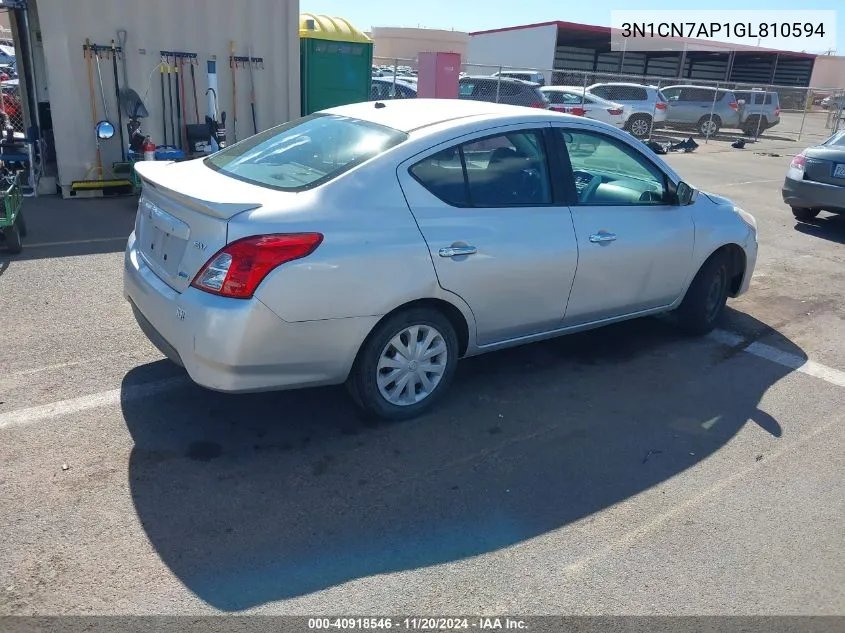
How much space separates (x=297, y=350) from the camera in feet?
11.4

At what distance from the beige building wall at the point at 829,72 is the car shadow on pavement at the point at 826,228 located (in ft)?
171

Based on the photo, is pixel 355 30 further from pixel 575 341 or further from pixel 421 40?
pixel 421 40

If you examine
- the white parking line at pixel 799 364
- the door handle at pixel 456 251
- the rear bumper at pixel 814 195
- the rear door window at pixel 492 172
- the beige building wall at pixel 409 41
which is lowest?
the white parking line at pixel 799 364

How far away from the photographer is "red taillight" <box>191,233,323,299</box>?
3.28 m

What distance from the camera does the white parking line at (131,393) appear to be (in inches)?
149

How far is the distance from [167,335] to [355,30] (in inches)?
374

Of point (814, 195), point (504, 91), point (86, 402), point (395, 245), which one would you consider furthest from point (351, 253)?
point (504, 91)

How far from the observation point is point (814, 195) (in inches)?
375

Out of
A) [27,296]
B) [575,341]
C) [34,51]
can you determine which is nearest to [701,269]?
[575,341]

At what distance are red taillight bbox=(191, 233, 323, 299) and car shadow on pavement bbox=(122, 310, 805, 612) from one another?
874 mm

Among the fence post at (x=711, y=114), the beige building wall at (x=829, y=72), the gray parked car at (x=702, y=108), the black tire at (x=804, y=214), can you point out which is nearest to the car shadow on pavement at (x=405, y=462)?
the black tire at (x=804, y=214)

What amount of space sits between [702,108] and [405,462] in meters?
24.1

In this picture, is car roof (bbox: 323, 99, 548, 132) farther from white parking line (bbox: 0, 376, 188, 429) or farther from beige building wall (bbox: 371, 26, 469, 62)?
beige building wall (bbox: 371, 26, 469, 62)

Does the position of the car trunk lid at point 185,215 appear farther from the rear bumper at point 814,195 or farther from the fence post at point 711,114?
the fence post at point 711,114
